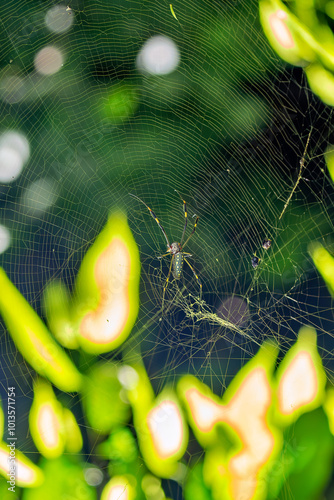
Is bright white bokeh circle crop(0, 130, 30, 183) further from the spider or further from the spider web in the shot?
the spider

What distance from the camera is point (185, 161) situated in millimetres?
1207

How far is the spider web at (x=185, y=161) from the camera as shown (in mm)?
1155

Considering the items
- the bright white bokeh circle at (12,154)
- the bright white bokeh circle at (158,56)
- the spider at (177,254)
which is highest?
the bright white bokeh circle at (158,56)

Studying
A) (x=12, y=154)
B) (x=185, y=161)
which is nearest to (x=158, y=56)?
(x=185, y=161)

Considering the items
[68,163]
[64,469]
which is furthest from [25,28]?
[64,469]

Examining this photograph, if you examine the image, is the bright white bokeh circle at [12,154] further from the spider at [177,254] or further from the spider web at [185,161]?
the spider at [177,254]

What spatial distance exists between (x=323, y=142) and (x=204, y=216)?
34 cm

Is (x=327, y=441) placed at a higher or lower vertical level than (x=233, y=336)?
lower

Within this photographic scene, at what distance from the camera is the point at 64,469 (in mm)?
1148

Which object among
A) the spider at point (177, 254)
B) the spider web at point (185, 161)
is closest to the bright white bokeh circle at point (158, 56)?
the spider web at point (185, 161)

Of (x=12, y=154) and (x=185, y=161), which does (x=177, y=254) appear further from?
(x=12, y=154)

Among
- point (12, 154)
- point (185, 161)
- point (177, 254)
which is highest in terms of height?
point (12, 154)

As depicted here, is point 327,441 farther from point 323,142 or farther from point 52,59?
point 52,59

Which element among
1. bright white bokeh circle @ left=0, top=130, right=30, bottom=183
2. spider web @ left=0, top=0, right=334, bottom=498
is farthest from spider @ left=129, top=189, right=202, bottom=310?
bright white bokeh circle @ left=0, top=130, right=30, bottom=183
